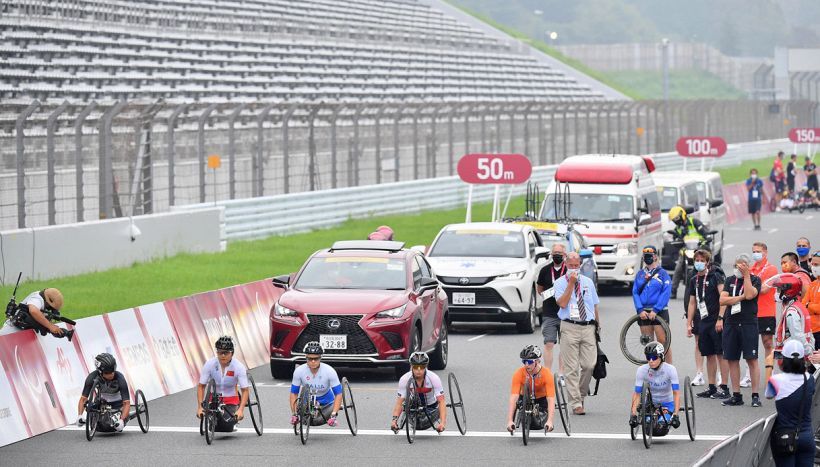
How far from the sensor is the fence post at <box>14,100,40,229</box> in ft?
80.6

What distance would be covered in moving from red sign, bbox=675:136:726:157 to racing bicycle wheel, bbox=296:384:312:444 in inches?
1449

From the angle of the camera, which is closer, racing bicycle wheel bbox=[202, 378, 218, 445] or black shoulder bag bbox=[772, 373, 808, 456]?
black shoulder bag bbox=[772, 373, 808, 456]

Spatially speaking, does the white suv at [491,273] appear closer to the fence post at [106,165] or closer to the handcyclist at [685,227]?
the handcyclist at [685,227]

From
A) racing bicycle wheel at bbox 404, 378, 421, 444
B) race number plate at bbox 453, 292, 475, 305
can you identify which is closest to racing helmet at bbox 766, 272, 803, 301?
racing bicycle wheel at bbox 404, 378, 421, 444

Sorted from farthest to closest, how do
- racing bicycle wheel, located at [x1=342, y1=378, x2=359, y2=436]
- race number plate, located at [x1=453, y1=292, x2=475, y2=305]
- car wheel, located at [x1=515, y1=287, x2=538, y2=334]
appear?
car wheel, located at [x1=515, y1=287, x2=538, y2=334]
race number plate, located at [x1=453, y1=292, x2=475, y2=305]
racing bicycle wheel, located at [x1=342, y1=378, x2=359, y2=436]

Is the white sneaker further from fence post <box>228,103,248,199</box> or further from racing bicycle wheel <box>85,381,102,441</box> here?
fence post <box>228,103,248,199</box>

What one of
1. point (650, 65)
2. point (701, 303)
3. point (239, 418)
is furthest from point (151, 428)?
point (650, 65)

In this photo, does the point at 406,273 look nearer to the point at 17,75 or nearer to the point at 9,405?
the point at 9,405

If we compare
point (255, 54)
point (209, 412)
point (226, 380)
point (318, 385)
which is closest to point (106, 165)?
point (226, 380)

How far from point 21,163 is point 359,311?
383 inches

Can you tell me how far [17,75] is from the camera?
37594 mm

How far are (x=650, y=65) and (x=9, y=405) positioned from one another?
138971 millimetres

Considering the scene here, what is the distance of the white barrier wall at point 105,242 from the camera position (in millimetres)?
23766

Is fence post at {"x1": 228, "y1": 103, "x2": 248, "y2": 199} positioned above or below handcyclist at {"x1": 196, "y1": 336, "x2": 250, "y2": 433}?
above
